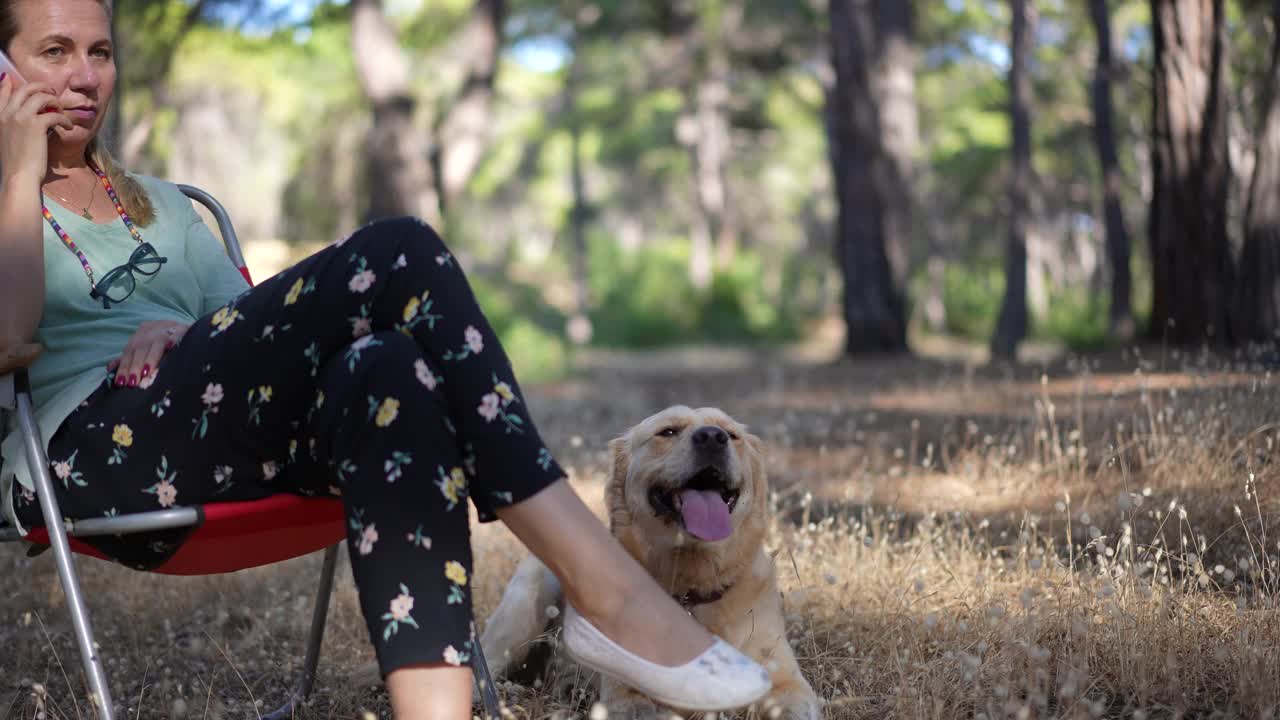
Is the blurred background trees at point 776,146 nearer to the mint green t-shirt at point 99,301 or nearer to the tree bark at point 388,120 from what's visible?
the tree bark at point 388,120

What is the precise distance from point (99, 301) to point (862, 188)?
32.7ft

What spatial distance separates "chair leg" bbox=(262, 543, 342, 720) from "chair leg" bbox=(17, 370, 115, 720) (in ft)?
2.33

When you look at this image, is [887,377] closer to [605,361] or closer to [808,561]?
[808,561]

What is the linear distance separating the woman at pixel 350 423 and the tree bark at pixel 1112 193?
14988mm

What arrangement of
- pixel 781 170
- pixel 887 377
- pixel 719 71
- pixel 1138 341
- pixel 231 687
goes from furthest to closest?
pixel 781 170 → pixel 719 71 → pixel 887 377 → pixel 1138 341 → pixel 231 687

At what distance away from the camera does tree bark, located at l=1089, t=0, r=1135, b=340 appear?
51.8 feet

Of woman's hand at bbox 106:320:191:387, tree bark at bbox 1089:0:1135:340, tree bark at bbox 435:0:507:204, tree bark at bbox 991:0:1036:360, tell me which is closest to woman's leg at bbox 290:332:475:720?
woman's hand at bbox 106:320:191:387

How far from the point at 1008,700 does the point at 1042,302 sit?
31705mm

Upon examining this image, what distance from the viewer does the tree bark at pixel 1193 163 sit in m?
6.73

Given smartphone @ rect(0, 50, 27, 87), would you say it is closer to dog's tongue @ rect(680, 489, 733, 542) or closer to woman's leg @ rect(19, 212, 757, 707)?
woman's leg @ rect(19, 212, 757, 707)

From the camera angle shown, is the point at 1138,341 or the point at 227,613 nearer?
the point at 227,613

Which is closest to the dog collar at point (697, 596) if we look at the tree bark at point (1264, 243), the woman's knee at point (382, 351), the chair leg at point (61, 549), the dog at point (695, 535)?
the dog at point (695, 535)

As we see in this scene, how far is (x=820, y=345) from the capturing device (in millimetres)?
22344

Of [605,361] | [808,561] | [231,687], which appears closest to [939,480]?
[808,561]
